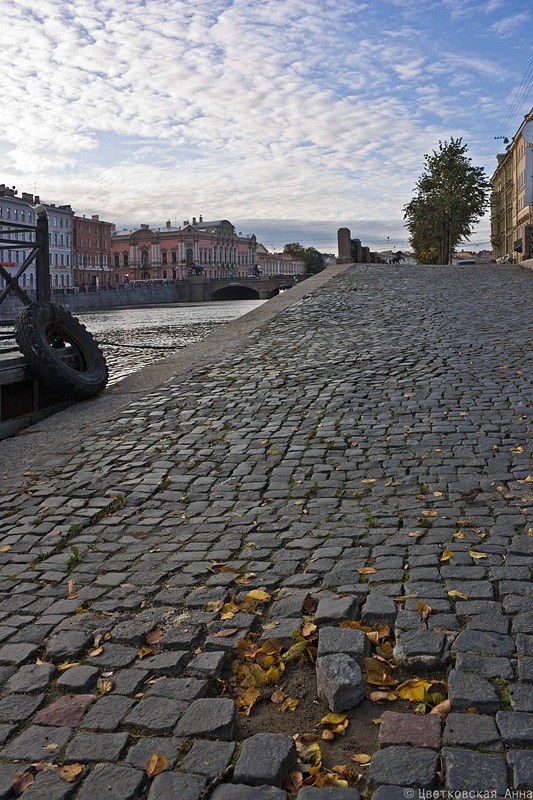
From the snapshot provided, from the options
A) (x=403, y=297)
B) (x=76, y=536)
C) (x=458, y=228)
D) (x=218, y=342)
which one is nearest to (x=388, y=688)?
(x=76, y=536)

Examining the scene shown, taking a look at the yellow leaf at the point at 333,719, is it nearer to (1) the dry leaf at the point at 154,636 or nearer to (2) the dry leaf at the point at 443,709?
(2) the dry leaf at the point at 443,709

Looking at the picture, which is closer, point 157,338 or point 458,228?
point 157,338

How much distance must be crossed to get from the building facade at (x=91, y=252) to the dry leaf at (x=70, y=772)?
111m

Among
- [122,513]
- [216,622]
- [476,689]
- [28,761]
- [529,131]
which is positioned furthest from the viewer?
[529,131]

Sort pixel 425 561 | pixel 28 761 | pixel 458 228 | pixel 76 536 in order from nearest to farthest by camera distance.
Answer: pixel 28 761
pixel 425 561
pixel 76 536
pixel 458 228

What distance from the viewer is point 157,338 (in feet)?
68.6

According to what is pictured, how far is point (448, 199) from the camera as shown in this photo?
47.3m

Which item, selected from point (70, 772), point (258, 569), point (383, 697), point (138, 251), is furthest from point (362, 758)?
point (138, 251)

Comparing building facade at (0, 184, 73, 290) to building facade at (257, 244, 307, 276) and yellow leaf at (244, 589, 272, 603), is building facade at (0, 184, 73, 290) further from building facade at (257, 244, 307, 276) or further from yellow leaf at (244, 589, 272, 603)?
building facade at (257, 244, 307, 276)

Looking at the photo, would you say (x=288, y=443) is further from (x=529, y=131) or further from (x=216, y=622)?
(x=529, y=131)

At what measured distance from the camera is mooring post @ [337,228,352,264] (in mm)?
28781

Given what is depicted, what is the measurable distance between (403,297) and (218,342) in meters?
5.89

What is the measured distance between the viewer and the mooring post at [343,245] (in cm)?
2878

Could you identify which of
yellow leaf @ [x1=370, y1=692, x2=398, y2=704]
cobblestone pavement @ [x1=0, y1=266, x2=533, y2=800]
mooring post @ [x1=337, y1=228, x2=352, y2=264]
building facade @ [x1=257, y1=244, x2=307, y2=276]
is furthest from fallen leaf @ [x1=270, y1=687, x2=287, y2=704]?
building facade @ [x1=257, y1=244, x2=307, y2=276]
